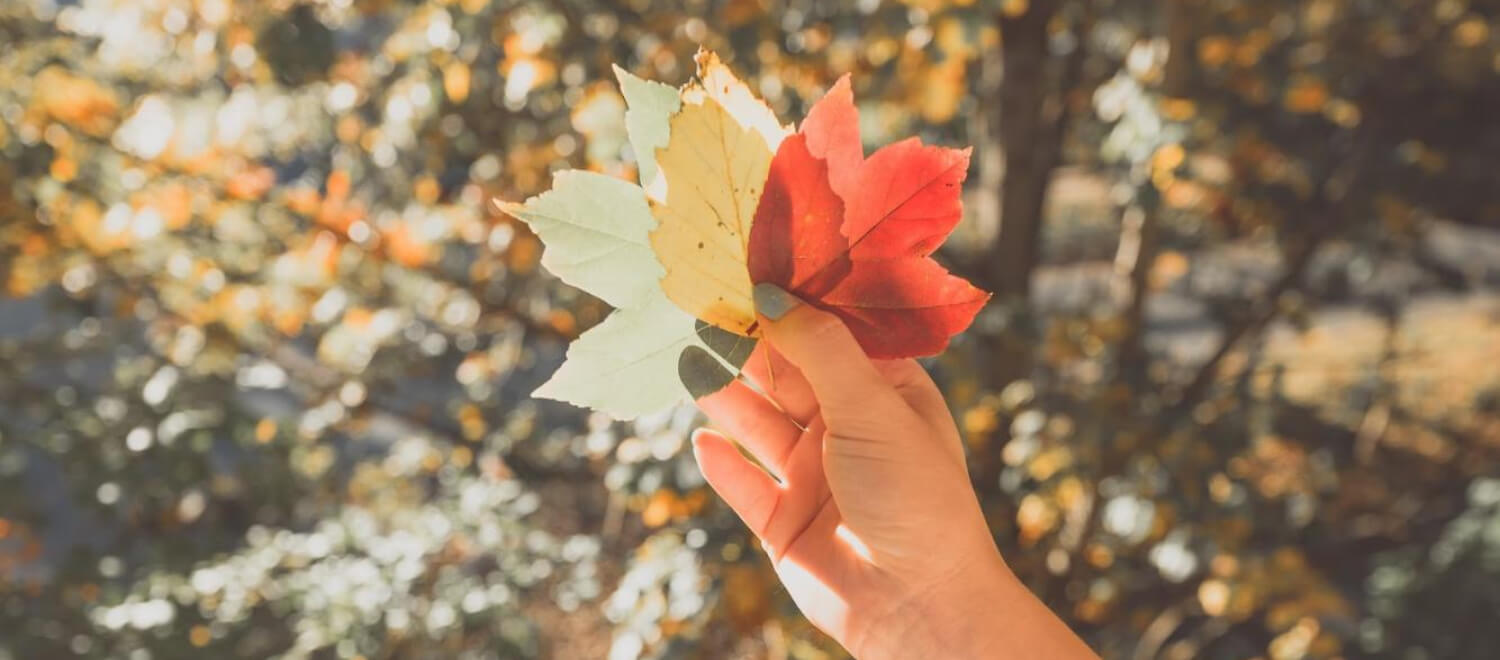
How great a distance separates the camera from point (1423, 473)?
4.06 meters

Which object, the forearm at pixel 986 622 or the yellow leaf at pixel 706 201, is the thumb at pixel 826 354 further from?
the forearm at pixel 986 622

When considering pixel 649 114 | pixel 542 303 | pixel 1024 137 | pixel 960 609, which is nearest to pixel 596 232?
pixel 649 114

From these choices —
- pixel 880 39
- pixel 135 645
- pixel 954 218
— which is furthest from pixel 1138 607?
pixel 954 218

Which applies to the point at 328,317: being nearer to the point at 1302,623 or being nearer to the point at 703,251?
the point at 703,251

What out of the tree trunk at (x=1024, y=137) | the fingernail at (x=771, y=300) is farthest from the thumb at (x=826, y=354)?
the tree trunk at (x=1024, y=137)

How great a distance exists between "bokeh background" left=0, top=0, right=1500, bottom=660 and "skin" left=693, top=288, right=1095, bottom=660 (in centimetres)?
56

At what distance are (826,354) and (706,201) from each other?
135mm

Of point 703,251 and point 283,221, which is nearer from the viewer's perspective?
point 703,251

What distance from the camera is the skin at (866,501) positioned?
Result: 73cm

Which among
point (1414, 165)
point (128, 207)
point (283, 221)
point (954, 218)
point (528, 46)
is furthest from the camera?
point (1414, 165)

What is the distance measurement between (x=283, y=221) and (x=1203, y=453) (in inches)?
77.7

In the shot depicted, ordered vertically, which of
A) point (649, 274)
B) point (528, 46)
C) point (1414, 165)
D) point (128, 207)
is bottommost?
point (1414, 165)

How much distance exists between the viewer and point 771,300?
0.63 m

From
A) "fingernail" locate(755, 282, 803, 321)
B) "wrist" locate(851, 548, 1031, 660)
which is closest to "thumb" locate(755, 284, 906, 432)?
"fingernail" locate(755, 282, 803, 321)
